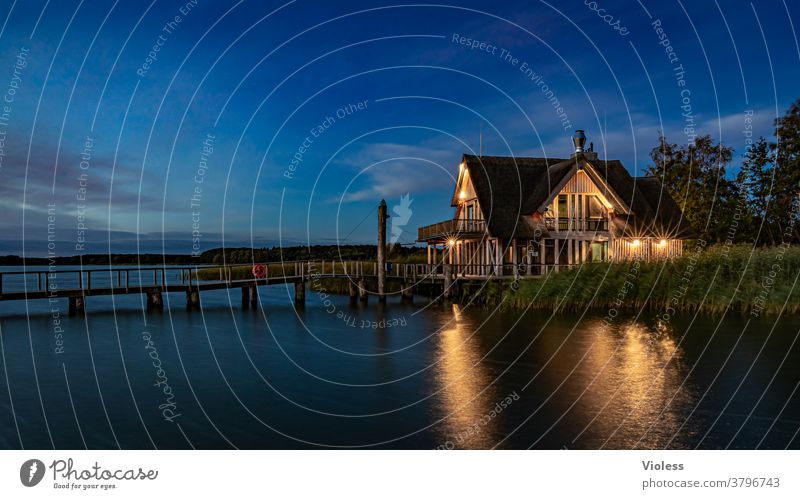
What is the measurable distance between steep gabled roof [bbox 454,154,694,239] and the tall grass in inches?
384

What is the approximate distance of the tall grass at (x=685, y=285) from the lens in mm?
26391

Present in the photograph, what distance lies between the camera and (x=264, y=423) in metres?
12.0

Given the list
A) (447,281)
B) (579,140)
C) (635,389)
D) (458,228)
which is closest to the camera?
(635,389)

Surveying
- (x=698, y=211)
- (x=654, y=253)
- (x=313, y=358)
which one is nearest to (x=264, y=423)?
(x=313, y=358)

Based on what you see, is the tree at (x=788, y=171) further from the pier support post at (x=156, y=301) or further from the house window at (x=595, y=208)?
the pier support post at (x=156, y=301)

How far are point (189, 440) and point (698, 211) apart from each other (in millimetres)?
52884

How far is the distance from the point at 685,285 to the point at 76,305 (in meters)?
30.6

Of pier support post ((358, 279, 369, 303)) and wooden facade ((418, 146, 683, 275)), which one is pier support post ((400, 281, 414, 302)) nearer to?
pier support post ((358, 279, 369, 303))

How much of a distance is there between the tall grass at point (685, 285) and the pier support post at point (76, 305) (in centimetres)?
2221

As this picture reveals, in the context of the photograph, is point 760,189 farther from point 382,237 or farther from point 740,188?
point 382,237

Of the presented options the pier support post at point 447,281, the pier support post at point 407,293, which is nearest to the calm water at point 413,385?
the pier support post at point 447,281

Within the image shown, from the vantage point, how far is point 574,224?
41.3 metres

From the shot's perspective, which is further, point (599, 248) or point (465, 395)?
point (599, 248)

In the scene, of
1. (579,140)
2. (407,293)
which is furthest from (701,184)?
(407,293)
